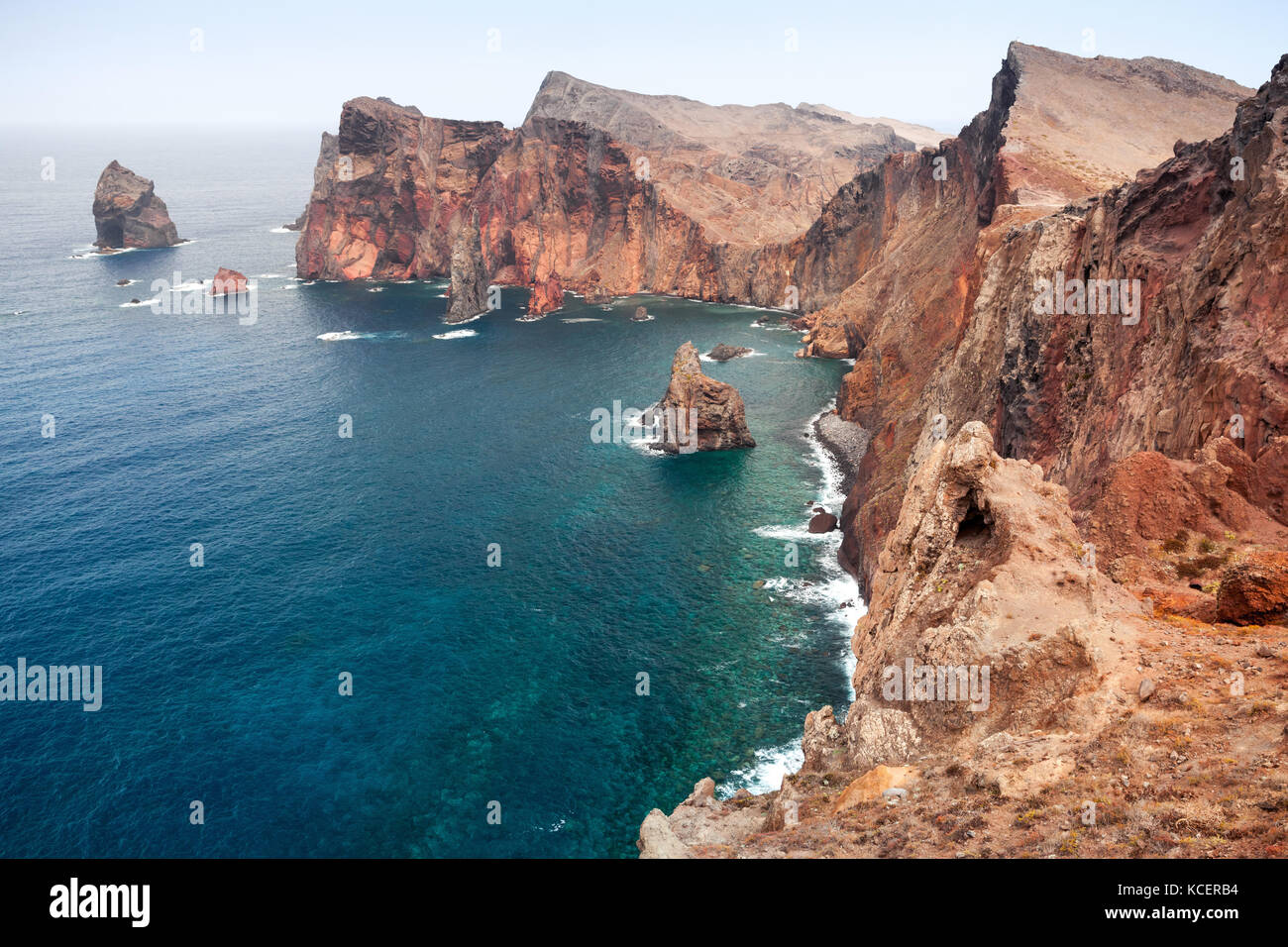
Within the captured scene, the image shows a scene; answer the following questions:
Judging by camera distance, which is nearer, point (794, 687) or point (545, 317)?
point (794, 687)

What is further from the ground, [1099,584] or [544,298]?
[544,298]

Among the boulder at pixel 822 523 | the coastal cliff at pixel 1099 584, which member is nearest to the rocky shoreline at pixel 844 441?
the boulder at pixel 822 523

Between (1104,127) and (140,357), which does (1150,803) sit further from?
(140,357)

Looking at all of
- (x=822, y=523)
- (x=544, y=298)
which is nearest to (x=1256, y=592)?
(x=822, y=523)

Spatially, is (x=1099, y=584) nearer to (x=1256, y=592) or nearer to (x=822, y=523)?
(x=1256, y=592)

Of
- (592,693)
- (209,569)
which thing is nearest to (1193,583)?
(592,693)
